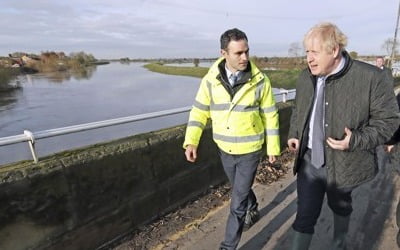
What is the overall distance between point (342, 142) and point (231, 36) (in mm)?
1129

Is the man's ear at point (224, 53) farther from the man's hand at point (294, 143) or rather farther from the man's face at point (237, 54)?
the man's hand at point (294, 143)

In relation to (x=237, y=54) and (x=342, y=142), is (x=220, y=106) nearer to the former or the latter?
(x=237, y=54)

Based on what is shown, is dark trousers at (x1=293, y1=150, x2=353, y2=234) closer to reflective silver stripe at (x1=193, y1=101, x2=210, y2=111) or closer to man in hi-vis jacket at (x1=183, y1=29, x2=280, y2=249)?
man in hi-vis jacket at (x1=183, y1=29, x2=280, y2=249)

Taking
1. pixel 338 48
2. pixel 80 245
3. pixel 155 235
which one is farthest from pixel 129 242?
pixel 338 48

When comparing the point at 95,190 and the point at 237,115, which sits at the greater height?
the point at 237,115

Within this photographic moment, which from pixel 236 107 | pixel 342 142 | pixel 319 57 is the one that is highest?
pixel 319 57

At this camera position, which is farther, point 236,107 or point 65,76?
point 65,76

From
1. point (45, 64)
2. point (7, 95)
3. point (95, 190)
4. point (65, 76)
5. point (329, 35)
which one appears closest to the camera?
point (329, 35)

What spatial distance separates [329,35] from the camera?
187 centimetres

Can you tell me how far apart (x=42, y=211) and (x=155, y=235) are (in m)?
1.14

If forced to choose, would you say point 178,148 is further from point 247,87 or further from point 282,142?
point 282,142

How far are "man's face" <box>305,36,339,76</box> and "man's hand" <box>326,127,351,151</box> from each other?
401mm

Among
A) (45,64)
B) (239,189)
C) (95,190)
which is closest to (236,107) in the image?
(239,189)

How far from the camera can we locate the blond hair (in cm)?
187
